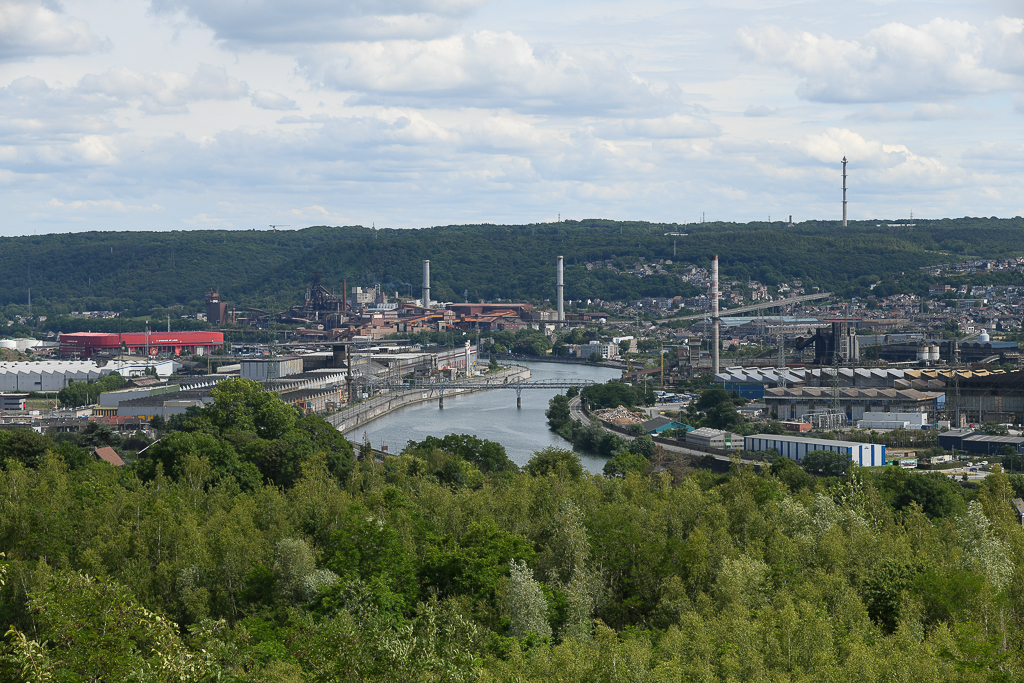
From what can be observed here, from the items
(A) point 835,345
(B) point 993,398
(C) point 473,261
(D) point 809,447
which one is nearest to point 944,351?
(A) point 835,345

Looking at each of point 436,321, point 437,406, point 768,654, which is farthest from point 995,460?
point 436,321

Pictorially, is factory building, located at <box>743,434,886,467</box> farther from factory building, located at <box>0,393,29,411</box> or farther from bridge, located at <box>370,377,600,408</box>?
factory building, located at <box>0,393,29,411</box>

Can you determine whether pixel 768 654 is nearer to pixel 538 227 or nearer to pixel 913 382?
pixel 913 382

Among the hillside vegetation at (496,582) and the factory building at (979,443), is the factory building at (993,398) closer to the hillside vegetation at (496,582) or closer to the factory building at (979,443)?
the factory building at (979,443)

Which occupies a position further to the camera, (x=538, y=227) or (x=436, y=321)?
(x=538, y=227)

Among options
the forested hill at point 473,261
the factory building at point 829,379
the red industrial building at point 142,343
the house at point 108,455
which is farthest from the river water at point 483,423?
the forested hill at point 473,261

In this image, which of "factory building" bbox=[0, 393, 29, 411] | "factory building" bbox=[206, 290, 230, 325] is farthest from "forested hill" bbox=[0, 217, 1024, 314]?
"factory building" bbox=[0, 393, 29, 411]
